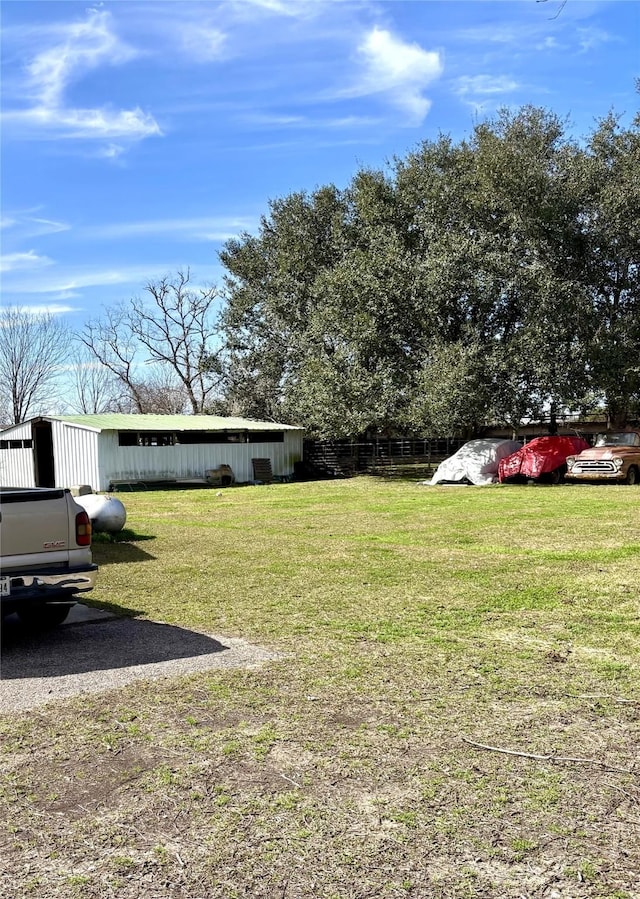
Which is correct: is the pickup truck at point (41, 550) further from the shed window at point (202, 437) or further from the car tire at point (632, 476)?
the shed window at point (202, 437)

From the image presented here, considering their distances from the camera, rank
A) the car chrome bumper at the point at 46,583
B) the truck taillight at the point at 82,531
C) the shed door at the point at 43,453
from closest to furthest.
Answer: the car chrome bumper at the point at 46,583 → the truck taillight at the point at 82,531 → the shed door at the point at 43,453

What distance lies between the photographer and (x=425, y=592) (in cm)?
765

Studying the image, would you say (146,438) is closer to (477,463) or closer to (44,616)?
(477,463)

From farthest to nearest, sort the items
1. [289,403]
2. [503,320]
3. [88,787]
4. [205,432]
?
[289,403], [205,432], [503,320], [88,787]

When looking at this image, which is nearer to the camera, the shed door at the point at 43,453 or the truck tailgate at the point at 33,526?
the truck tailgate at the point at 33,526

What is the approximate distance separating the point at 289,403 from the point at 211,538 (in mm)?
21494

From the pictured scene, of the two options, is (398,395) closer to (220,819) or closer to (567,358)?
(567,358)

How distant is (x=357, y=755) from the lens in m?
3.76

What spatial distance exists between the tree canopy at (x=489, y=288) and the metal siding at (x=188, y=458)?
251cm

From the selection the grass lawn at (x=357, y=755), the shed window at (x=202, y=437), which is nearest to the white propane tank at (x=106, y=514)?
the grass lawn at (x=357, y=755)

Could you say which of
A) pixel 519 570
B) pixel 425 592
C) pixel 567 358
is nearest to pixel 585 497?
pixel 567 358

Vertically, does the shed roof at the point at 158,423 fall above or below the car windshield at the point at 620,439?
above

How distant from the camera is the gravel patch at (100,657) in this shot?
16.4 feet

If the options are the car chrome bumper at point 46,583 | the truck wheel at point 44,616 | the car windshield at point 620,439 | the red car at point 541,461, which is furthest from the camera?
the red car at point 541,461
